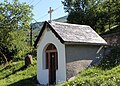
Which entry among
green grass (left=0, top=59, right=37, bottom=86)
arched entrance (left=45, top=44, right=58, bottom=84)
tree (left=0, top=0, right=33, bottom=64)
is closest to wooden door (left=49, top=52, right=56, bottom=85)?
arched entrance (left=45, top=44, right=58, bottom=84)

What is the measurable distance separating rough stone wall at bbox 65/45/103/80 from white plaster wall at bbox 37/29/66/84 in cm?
33

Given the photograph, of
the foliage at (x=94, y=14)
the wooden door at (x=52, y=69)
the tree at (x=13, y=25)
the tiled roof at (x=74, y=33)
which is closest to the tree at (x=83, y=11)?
the foliage at (x=94, y=14)

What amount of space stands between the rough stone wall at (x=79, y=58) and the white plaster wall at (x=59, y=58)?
13.1 inches

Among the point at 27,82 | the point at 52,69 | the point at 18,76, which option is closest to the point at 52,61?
the point at 52,69

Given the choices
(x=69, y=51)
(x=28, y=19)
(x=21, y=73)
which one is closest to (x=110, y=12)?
(x=28, y=19)

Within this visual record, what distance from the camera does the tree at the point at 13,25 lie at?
1340 inches

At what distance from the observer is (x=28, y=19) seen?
35.4 meters

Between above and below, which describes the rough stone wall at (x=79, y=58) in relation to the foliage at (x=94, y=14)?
below

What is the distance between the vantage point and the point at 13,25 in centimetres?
3422

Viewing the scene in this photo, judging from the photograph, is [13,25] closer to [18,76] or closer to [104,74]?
[18,76]

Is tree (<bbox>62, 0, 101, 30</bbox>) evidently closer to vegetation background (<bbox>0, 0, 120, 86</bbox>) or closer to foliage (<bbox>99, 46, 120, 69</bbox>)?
vegetation background (<bbox>0, 0, 120, 86</bbox>)

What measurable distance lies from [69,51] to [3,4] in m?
17.8

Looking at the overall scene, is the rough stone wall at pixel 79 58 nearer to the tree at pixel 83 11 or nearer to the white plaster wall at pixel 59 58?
the white plaster wall at pixel 59 58

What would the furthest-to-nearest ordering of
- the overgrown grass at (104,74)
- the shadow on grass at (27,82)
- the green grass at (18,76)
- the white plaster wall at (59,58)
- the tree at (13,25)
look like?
the tree at (13,25) → the green grass at (18,76) → the shadow on grass at (27,82) → the white plaster wall at (59,58) → the overgrown grass at (104,74)
